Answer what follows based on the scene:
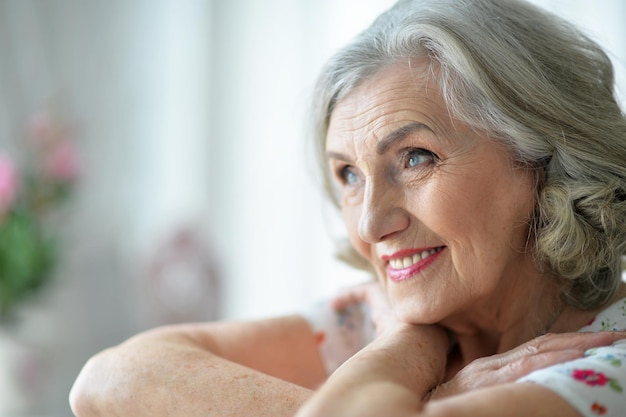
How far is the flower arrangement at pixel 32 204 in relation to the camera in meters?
2.50

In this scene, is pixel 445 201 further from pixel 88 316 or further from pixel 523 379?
pixel 88 316

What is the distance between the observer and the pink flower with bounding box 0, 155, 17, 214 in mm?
2432

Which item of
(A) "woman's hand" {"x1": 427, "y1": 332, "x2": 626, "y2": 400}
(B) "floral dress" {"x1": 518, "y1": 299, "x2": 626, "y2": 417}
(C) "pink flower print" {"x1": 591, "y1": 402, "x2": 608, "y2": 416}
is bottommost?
(A) "woman's hand" {"x1": 427, "y1": 332, "x2": 626, "y2": 400}

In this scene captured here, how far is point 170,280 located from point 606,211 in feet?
7.52

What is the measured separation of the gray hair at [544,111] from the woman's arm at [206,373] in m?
0.52

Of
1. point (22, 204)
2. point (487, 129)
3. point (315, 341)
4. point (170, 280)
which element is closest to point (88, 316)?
point (170, 280)

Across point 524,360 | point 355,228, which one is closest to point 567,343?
point 524,360

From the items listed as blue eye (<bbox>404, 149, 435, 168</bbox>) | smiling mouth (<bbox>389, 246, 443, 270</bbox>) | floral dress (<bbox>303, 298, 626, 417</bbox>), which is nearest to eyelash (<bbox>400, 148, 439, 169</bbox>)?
blue eye (<bbox>404, 149, 435, 168</bbox>)

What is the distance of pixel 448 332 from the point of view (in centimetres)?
143

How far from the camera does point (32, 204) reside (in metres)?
2.65

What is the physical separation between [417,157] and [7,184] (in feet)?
5.47

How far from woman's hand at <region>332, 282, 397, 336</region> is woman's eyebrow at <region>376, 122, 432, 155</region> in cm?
34

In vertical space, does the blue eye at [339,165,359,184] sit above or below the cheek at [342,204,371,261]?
above

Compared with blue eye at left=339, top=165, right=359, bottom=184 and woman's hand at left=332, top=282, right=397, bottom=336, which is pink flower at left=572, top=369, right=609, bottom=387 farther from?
blue eye at left=339, top=165, right=359, bottom=184
